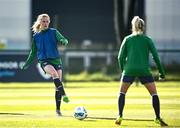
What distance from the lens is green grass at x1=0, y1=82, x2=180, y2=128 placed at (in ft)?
44.8

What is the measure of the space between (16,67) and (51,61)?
12528 mm

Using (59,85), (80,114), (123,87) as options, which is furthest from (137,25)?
(59,85)

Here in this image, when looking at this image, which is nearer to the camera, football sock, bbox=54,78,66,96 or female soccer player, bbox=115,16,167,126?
female soccer player, bbox=115,16,167,126

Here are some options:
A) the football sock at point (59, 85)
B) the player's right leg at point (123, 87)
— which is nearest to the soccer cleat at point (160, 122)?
the player's right leg at point (123, 87)

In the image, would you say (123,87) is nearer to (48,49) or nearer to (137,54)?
(137,54)

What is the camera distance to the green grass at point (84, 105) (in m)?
13.6

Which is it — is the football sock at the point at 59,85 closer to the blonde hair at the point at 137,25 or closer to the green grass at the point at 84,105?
the green grass at the point at 84,105

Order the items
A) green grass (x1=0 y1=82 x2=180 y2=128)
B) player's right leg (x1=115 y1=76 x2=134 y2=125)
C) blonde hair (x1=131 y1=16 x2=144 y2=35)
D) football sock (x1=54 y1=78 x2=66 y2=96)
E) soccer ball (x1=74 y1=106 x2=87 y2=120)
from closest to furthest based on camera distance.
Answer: blonde hair (x1=131 y1=16 x2=144 y2=35) < player's right leg (x1=115 y1=76 x2=134 y2=125) < green grass (x1=0 y1=82 x2=180 y2=128) < soccer ball (x1=74 y1=106 x2=87 y2=120) < football sock (x1=54 y1=78 x2=66 y2=96)

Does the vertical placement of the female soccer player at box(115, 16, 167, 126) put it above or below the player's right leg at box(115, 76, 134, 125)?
above

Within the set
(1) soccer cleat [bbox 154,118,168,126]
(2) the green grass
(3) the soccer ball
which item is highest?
(1) soccer cleat [bbox 154,118,168,126]

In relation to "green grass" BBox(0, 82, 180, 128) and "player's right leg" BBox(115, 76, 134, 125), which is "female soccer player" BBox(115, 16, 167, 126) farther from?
"green grass" BBox(0, 82, 180, 128)

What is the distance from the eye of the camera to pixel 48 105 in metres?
17.7

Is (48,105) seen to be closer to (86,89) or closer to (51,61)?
(51,61)

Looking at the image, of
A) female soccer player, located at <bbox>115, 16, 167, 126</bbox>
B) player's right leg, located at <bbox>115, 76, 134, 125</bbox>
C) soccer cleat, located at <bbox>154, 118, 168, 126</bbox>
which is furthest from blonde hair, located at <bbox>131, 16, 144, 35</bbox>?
soccer cleat, located at <bbox>154, 118, 168, 126</bbox>
